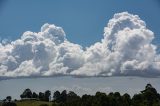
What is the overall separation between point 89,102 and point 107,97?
339 inches

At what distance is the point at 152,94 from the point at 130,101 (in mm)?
13603

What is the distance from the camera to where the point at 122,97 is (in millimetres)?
191375

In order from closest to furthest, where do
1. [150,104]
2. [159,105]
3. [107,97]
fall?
[159,105]
[150,104]
[107,97]

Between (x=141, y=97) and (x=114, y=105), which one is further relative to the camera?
(x=141, y=97)

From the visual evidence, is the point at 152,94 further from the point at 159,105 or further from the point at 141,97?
the point at 159,105

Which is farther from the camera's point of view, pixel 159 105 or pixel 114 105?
pixel 114 105

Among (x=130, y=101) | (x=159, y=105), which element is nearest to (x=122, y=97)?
(x=130, y=101)

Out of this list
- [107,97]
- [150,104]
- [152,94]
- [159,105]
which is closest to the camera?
[159,105]

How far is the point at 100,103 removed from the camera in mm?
180250

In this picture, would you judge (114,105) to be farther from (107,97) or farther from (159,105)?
(159,105)

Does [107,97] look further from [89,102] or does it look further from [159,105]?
[159,105]

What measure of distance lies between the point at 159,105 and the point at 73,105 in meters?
49.0

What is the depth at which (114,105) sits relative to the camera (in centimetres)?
17938

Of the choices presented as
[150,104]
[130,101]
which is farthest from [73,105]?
[150,104]
